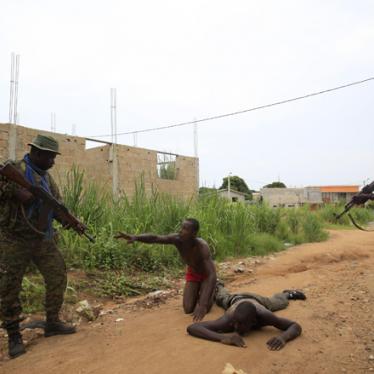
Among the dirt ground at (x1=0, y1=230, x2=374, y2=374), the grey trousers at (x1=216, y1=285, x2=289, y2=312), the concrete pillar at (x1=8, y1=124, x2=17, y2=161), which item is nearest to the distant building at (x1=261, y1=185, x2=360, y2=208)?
the concrete pillar at (x1=8, y1=124, x2=17, y2=161)

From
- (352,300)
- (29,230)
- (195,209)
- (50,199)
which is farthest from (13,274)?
(195,209)

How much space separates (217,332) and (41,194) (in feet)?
5.82

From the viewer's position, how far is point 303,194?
35.7m

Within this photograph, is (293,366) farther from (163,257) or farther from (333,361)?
(163,257)

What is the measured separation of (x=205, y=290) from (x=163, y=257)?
2641 mm

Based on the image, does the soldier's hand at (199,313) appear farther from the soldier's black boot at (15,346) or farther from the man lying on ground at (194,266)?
the soldier's black boot at (15,346)

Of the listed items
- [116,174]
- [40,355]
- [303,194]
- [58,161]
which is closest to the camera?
[40,355]

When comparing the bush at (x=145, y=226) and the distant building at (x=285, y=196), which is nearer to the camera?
the bush at (x=145, y=226)

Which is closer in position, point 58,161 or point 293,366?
point 293,366

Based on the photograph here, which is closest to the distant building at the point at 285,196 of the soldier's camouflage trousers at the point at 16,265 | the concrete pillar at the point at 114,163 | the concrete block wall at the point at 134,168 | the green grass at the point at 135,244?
the concrete block wall at the point at 134,168

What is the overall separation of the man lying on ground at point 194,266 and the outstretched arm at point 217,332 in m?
0.48

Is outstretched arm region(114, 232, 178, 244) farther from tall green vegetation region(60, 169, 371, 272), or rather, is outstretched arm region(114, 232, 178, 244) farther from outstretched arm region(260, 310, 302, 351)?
tall green vegetation region(60, 169, 371, 272)

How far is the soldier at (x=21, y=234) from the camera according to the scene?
295 centimetres

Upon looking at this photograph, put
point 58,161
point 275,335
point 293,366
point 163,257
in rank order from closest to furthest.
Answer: point 293,366 → point 275,335 → point 163,257 → point 58,161
